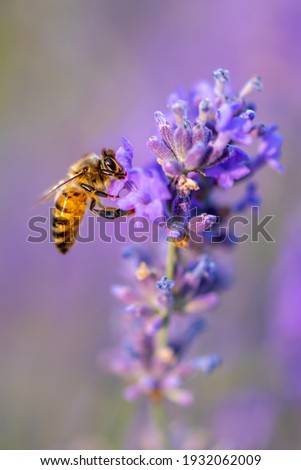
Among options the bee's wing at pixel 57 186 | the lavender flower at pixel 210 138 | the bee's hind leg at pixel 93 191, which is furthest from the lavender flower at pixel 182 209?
the bee's wing at pixel 57 186

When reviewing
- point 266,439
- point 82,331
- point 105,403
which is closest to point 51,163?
point 82,331

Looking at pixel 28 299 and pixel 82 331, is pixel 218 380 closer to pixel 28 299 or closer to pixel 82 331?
pixel 82 331

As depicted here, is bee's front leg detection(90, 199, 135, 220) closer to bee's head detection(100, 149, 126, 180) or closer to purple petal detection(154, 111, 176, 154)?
bee's head detection(100, 149, 126, 180)

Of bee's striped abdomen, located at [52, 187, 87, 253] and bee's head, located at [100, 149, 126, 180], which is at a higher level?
bee's head, located at [100, 149, 126, 180]

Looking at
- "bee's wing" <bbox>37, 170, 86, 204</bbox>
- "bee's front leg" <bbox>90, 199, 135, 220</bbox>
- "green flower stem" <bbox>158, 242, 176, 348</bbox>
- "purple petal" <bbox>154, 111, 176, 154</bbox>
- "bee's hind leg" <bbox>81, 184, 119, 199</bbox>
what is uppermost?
"purple petal" <bbox>154, 111, 176, 154</bbox>

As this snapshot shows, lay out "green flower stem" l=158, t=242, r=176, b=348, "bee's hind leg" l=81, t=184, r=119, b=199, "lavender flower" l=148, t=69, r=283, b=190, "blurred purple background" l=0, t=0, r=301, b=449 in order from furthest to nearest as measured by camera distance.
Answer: "blurred purple background" l=0, t=0, r=301, b=449 → "bee's hind leg" l=81, t=184, r=119, b=199 → "green flower stem" l=158, t=242, r=176, b=348 → "lavender flower" l=148, t=69, r=283, b=190

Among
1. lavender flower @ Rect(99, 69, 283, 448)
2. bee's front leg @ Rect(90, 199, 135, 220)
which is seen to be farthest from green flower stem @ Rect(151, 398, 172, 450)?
bee's front leg @ Rect(90, 199, 135, 220)
